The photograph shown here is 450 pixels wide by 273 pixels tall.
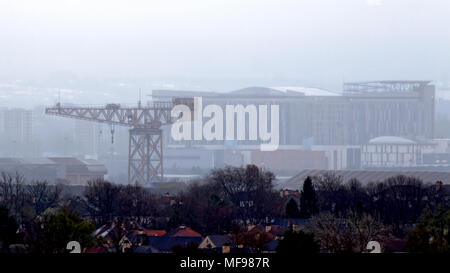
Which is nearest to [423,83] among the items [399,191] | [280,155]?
[280,155]

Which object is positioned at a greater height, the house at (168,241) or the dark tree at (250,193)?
the dark tree at (250,193)

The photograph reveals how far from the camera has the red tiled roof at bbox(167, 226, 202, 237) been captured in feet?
93.1

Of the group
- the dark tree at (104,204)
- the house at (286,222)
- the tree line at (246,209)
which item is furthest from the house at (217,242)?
the dark tree at (104,204)

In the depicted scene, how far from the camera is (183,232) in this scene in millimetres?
29156

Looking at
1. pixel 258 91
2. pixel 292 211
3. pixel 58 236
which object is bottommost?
pixel 292 211

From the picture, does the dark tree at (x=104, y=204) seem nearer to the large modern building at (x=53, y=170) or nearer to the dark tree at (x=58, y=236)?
the dark tree at (x=58, y=236)

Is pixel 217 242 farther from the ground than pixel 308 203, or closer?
closer

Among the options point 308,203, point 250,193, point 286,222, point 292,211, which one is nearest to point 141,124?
point 250,193

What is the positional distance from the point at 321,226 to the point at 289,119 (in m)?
90.8

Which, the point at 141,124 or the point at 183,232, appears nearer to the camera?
the point at 183,232

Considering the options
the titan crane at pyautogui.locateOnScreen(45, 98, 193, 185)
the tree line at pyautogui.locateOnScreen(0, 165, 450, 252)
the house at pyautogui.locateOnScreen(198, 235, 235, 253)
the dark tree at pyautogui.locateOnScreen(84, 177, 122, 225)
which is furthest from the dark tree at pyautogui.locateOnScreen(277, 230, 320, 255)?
the titan crane at pyautogui.locateOnScreen(45, 98, 193, 185)

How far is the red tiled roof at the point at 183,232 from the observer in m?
28.4

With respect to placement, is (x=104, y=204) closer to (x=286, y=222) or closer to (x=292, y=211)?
(x=292, y=211)

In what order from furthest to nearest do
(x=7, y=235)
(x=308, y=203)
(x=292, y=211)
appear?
(x=308, y=203) → (x=292, y=211) → (x=7, y=235)
